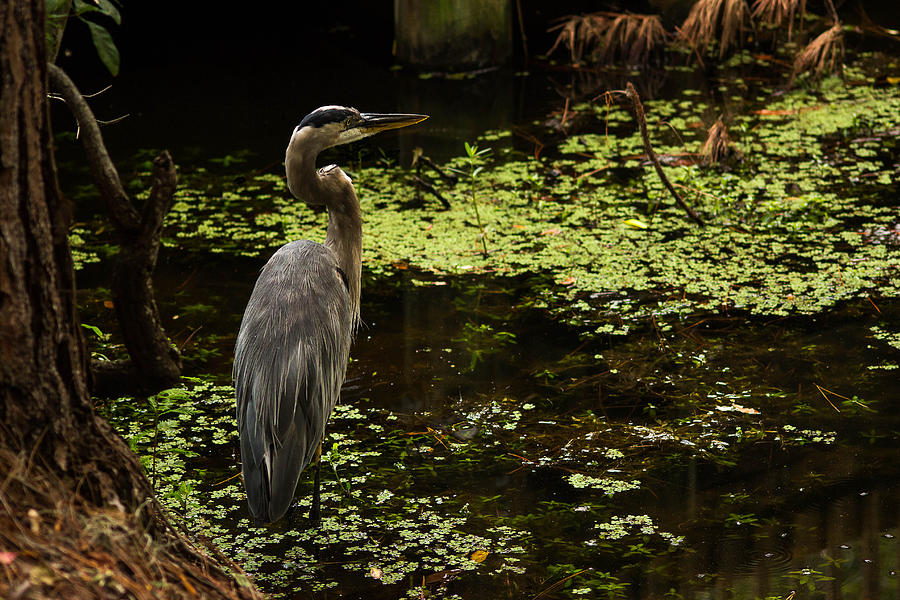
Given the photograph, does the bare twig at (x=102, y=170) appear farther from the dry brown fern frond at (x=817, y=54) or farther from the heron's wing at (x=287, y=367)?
the dry brown fern frond at (x=817, y=54)

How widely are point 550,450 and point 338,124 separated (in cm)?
142

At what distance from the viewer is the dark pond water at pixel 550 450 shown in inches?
119

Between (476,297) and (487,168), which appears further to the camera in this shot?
(487,168)

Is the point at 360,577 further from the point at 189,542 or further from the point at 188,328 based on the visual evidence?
the point at 188,328

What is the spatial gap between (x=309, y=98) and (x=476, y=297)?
12.4 ft

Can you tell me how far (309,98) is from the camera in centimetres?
803

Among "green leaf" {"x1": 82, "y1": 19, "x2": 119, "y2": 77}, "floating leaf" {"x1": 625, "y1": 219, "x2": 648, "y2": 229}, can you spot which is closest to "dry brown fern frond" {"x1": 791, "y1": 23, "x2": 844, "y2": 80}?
"floating leaf" {"x1": 625, "y1": 219, "x2": 648, "y2": 229}

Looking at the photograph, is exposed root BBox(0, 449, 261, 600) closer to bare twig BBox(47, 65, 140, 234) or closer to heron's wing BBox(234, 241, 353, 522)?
bare twig BBox(47, 65, 140, 234)

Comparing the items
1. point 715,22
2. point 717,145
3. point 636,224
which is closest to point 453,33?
point 715,22

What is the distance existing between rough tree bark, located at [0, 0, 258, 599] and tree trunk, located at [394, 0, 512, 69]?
671cm

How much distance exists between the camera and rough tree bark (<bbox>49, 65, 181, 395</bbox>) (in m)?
2.46

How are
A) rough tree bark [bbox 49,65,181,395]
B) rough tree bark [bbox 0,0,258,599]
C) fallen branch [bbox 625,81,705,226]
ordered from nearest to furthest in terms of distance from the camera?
rough tree bark [bbox 0,0,258,599]
rough tree bark [bbox 49,65,181,395]
fallen branch [bbox 625,81,705,226]

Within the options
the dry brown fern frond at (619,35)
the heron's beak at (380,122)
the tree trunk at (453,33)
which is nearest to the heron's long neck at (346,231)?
the heron's beak at (380,122)

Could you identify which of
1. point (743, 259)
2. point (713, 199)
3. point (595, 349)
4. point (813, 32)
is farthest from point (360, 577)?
point (813, 32)
